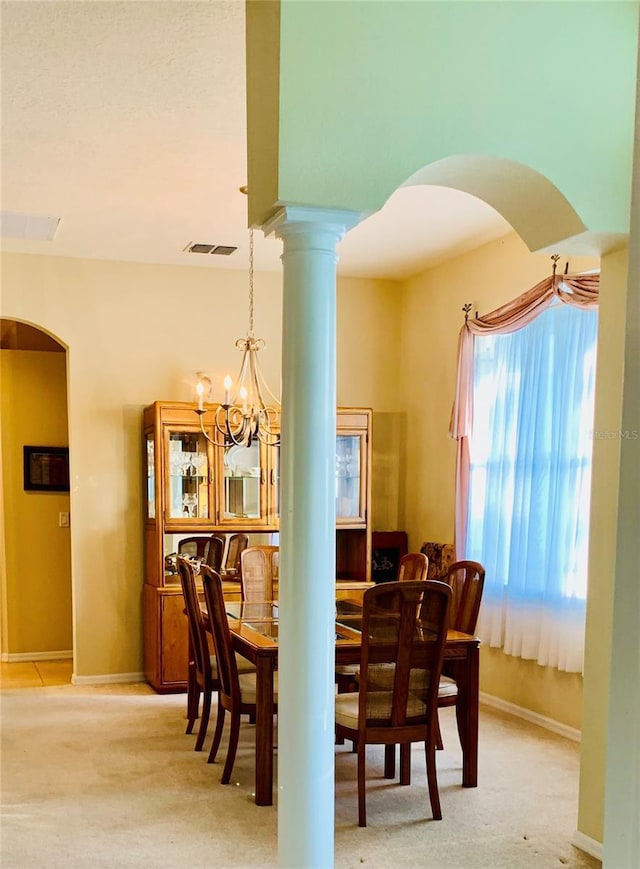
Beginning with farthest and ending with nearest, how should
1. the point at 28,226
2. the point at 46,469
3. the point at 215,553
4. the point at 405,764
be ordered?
the point at 46,469, the point at 215,553, the point at 28,226, the point at 405,764

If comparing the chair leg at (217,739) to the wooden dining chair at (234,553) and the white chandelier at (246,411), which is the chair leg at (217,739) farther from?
the wooden dining chair at (234,553)

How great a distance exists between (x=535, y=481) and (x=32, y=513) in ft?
13.7

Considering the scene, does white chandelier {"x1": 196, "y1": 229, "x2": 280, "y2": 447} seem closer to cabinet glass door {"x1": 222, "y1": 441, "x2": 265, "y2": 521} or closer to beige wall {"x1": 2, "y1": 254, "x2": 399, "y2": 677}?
cabinet glass door {"x1": 222, "y1": 441, "x2": 265, "y2": 521}

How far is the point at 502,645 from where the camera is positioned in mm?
5188

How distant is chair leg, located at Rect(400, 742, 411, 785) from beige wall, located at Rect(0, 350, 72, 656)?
12.9 feet

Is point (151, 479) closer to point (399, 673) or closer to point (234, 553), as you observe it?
point (234, 553)

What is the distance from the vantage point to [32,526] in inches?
270

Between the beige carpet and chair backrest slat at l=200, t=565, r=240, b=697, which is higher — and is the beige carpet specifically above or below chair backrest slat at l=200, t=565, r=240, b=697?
below

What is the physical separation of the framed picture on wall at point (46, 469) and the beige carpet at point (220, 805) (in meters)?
2.43

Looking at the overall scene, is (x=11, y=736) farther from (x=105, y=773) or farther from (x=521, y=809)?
(x=521, y=809)

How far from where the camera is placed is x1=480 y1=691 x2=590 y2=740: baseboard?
4.62m

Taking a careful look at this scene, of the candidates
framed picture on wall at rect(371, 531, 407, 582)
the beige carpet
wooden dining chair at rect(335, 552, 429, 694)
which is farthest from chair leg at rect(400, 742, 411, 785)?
framed picture on wall at rect(371, 531, 407, 582)

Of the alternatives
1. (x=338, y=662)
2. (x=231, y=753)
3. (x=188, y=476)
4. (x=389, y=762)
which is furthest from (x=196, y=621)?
(x=188, y=476)

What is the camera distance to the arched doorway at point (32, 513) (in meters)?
6.80
